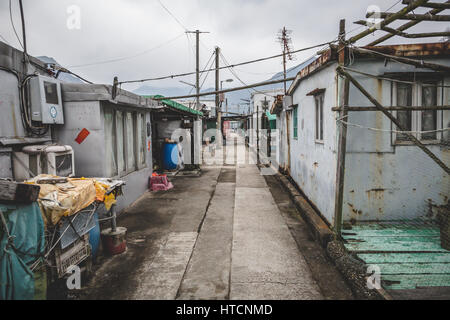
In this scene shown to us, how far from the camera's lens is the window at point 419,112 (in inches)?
234

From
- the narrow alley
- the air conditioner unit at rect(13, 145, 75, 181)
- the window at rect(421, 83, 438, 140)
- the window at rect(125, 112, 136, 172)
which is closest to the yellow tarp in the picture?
the air conditioner unit at rect(13, 145, 75, 181)

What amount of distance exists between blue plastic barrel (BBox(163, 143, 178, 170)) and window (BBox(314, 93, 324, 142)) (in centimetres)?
875

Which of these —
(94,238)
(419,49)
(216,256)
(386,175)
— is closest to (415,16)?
(419,49)

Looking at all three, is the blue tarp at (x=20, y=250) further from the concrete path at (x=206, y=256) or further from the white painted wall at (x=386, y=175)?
the white painted wall at (x=386, y=175)

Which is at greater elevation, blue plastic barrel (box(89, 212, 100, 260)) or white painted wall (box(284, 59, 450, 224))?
white painted wall (box(284, 59, 450, 224))

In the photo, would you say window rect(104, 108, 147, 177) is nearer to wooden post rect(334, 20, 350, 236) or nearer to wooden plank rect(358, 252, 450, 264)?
wooden post rect(334, 20, 350, 236)

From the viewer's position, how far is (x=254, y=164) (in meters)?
18.4

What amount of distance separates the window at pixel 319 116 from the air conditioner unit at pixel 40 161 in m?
6.03

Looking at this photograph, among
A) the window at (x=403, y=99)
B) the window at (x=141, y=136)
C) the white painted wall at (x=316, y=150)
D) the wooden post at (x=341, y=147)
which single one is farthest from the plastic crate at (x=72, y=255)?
the window at (x=403, y=99)

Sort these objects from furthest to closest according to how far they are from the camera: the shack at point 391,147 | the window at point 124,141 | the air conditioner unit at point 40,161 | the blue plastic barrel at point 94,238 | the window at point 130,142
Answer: the window at point 130,142, the window at point 124,141, the shack at point 391,147, the air conditioner unit at point 40,161, the blue plastic barrel at point 94,238

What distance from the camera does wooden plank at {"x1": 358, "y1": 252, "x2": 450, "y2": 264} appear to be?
4523 mm

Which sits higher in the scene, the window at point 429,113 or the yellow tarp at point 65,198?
the window at point 429,113

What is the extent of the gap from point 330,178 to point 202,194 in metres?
5.46

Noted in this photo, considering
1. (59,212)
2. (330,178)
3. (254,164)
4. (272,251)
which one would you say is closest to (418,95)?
(330,178)
